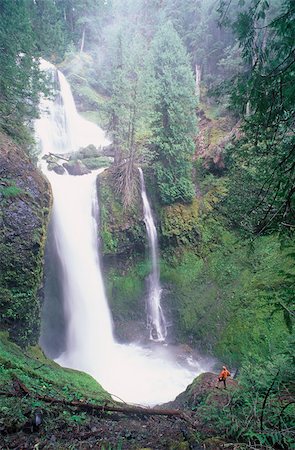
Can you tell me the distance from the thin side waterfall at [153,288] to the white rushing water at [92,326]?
2.93 feet

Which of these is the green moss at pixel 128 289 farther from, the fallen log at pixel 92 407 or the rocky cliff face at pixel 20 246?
the fallen log at pixel 92 407

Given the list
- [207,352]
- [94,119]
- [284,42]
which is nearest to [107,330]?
[207,352]

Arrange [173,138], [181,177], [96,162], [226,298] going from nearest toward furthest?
[226,298] < [173,138] < [181,177] < [96,162]

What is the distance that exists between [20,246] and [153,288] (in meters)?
7.73

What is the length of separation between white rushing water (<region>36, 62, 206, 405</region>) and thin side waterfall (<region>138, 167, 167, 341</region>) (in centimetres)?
89

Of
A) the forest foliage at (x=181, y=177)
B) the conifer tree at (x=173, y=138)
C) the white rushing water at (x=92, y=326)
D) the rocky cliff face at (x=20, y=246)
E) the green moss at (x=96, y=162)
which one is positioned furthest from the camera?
the green moss at (x=96, y=162)

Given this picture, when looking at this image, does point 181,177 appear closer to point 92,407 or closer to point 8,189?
point 8,189

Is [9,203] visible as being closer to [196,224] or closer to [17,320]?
[17,320]

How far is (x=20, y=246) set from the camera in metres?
8.41

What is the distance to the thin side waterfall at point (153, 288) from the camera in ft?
44.0

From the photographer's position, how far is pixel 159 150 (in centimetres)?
1560

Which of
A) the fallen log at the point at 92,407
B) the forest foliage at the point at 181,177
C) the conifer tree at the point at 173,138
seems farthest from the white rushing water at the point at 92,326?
the fallen log at the point at 92,407

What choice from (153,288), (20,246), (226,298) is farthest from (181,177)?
(20,246)

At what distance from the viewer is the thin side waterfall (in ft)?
44.0
